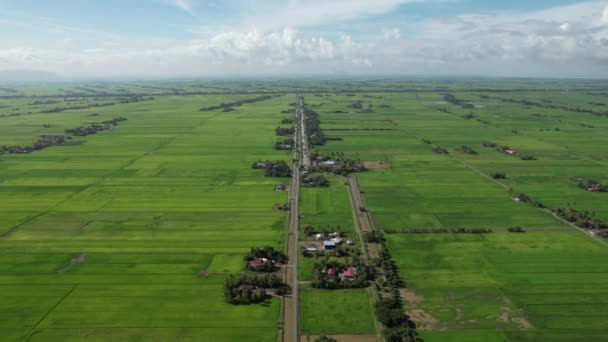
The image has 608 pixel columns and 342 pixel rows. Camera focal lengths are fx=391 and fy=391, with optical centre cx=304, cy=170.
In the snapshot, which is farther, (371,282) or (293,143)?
(293,143)

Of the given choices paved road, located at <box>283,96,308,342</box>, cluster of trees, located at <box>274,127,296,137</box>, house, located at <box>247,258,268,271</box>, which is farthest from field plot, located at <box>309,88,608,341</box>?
cluster of trees, located at <box>274,127,296,137</box>

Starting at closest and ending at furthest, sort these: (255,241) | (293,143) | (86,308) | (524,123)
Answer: (86,308), (255,241), (293,143), (524,123)

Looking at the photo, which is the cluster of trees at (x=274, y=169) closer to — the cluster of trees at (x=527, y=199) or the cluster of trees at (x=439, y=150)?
the cluster of trees at (x=527, y=199)

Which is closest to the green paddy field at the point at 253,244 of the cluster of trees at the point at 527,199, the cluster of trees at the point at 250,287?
the cluster of trees at the point at 250,287

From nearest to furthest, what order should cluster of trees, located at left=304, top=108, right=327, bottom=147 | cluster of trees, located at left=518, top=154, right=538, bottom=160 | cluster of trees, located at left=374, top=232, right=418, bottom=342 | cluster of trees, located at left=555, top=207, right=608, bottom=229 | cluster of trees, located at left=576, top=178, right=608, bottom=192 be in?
cluster of trees, located at left=374, top=232, right=418, bottom=342
cluster of trees, located at left=555, top=207, right=608, bottom=229
cluster of trees, located at left=576, top=178, right=608, bottom=192
cluster of trees, located at left=518, top=154, right=538, bottom=160
cluster of trees, located at left=304, top=108, right=327, bottom=147

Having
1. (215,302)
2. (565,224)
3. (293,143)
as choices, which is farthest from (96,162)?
(565,224)

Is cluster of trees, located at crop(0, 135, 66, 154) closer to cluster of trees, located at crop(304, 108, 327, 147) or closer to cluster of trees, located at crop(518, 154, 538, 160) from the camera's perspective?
cluster of trees, located at crop(304, 108, 327, 147)

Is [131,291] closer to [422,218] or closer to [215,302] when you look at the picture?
[215,302]
